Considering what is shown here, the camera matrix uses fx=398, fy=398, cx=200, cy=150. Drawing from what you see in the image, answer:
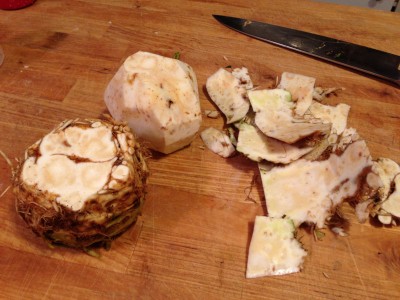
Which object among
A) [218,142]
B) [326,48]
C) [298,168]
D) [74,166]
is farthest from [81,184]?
[326,48]

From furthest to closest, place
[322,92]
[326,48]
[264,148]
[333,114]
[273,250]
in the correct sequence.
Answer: [326,48]
[322,92]
[333,114]
[264,148]
[273,250]

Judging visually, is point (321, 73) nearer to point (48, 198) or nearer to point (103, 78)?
point (103, 78)

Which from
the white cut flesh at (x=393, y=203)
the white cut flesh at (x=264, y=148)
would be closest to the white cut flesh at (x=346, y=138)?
the white cut flesh at (x=264, y=148)

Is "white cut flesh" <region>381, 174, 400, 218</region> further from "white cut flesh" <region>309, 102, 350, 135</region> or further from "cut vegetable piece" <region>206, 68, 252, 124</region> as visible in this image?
"cut vegetable piece" <region>206, 68, 252, 124</region>

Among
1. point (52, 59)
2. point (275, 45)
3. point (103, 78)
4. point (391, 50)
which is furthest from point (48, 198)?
point (391, 50)

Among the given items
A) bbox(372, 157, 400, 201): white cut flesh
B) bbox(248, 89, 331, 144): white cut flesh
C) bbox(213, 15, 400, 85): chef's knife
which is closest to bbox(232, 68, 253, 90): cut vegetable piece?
bbox(248, 89, 331, 144): white cut flesh

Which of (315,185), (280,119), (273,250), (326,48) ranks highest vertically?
(326,48)

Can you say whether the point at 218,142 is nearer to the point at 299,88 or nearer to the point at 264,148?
the point at 264,148

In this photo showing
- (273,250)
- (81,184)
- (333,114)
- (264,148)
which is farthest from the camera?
(333,114)

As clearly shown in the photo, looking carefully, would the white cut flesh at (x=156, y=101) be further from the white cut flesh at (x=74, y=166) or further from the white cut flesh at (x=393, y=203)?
the white cut flesh at (x=393, y=203)
